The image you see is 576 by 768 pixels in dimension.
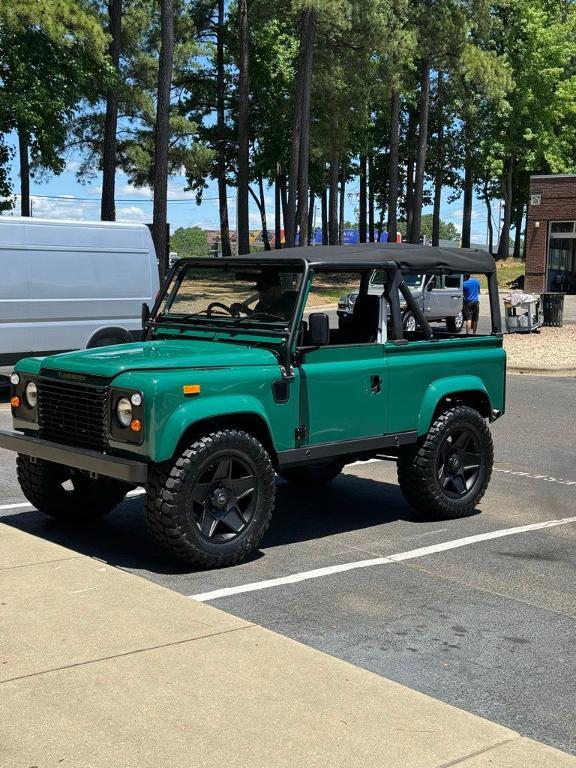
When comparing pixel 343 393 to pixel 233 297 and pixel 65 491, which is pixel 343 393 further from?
pixel 65 491

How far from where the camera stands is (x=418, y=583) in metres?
6.40

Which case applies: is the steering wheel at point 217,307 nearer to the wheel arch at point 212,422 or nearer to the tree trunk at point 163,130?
the wheel arch at point 212,422

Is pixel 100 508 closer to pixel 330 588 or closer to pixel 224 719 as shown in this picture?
pixel 330 588

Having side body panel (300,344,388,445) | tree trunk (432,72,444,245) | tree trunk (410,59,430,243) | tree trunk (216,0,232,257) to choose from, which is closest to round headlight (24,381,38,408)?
side body panel (300,344,388,445)

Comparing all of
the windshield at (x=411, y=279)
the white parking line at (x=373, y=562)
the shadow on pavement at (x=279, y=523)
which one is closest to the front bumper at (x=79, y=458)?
the shadow on pavement at (x=279, y=523)

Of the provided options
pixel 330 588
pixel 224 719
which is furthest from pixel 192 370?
pixel 224 719

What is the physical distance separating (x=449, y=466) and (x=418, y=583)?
179cm

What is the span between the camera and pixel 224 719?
432cm

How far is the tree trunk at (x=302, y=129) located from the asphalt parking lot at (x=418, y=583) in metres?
29.7

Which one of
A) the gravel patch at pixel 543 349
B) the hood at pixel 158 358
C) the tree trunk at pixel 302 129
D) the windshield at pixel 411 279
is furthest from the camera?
the tree trunk at pixel 302 129

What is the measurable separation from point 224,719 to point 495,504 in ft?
15.8

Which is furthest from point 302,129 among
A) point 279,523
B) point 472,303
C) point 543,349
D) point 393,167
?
point 279,523

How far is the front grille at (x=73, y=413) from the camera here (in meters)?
6.46

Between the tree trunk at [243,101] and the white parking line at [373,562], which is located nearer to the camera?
the white parking line at [373,562]
